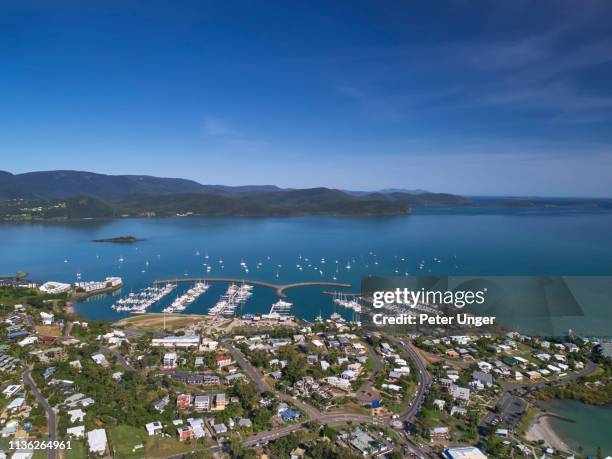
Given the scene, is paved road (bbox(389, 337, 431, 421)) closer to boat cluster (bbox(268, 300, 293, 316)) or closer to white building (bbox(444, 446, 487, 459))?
white building (bbox(444, 446, 487, 459))

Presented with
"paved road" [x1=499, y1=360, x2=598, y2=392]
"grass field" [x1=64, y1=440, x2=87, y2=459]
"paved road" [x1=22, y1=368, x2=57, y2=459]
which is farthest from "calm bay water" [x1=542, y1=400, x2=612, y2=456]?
"paved road" [x1=22, y1=368, x2=57, y2=459]

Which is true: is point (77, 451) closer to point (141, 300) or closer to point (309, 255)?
point (141, 300)

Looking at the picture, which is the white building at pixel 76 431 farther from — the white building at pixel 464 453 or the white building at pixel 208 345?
the white building at pixel 464 453

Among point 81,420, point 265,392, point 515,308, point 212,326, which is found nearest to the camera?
point 81,420

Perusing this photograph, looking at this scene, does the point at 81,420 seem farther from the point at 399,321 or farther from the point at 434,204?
the point at 434,204

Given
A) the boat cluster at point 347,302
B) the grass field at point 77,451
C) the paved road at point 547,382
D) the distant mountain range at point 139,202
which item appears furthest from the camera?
the distant mountain range at point 139,202

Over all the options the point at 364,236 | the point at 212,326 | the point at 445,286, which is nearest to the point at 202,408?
the point at 212,326

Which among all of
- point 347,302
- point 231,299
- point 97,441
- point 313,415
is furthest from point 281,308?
point 97,441

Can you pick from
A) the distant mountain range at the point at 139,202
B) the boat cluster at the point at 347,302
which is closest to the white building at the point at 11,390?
the boat cluster at the point at 347,302
